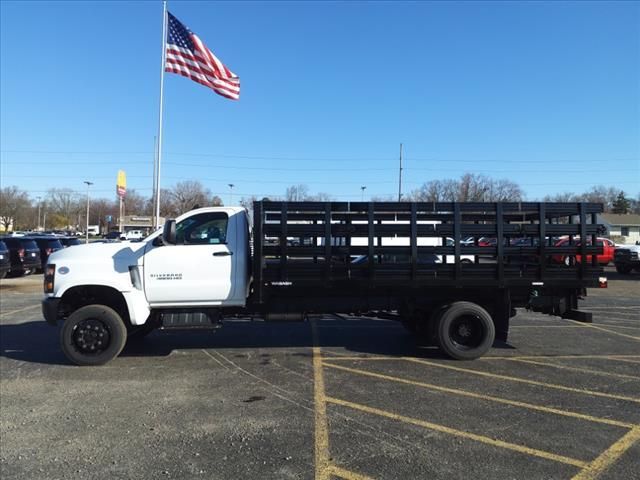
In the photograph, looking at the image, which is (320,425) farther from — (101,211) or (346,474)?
(101,211)

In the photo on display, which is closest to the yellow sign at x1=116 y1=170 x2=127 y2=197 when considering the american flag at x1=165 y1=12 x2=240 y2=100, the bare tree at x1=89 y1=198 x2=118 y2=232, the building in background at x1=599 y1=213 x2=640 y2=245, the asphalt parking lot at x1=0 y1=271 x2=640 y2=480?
the american flag at x1=165 y1=12 x2=240 y2=100

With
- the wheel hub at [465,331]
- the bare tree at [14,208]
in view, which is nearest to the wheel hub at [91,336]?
the wheel hub at [465,331]

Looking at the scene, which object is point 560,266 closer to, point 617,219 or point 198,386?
point 198,386

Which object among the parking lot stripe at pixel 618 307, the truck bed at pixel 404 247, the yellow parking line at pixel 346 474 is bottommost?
the yellow parking line at pixel 346 474

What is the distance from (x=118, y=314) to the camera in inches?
289

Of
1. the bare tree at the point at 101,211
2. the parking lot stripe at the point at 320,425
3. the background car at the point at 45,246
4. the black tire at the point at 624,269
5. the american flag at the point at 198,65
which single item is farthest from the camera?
the bare tree at the point at 101,211

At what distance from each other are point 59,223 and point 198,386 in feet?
425

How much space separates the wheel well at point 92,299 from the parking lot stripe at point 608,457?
6.06 metres

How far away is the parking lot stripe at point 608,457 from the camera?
3.79 metres

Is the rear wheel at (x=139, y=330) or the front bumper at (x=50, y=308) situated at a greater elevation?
the front bumper at (x=50, y=308)

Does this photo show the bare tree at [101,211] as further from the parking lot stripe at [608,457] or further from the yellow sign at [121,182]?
the parking lot stripe at [608,457]

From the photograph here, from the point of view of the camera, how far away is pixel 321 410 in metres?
5.21

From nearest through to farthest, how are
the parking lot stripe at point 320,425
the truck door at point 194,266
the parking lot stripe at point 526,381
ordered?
1. the parking lot stripe at point 320,425
2. the parking lot stripe at point 526,381
3. the truck door at point 194,266

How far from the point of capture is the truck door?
7.16m
